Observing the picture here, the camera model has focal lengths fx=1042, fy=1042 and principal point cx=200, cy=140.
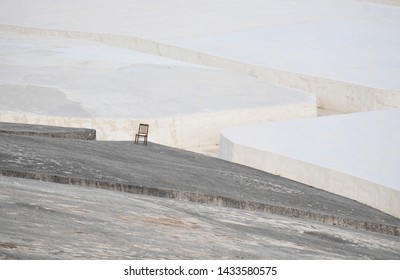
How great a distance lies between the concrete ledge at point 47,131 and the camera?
8243 millimetres

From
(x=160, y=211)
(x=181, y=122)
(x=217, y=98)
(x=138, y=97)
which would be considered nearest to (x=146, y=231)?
(x=160, y=211)

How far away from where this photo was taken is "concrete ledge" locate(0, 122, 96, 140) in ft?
27.0

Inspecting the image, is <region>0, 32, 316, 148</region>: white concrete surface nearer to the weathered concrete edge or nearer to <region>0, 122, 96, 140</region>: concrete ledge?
<region>0, 122, 96, 140</region>: concrete ledge

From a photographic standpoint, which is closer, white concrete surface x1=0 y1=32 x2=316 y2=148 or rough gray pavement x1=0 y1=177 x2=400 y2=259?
rough gray pavement x1=0 y1=177 x2=400 y2=259

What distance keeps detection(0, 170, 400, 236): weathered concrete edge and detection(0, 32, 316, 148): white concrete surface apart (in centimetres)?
361

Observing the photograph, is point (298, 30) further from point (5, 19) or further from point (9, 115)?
point (9, 115)

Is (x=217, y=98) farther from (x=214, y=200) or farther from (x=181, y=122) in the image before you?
(x=214, y=200)

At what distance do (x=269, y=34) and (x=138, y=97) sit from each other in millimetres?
5940

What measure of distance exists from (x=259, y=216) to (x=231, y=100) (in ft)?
17.8

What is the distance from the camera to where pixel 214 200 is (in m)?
6.52

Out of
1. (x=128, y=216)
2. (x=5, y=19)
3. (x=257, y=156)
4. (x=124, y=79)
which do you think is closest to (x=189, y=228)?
(x=128, y=216)

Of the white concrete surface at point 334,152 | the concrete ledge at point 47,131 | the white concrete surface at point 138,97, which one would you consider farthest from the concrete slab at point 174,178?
the white concrete surface at point 138,97

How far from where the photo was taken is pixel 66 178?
238 inches

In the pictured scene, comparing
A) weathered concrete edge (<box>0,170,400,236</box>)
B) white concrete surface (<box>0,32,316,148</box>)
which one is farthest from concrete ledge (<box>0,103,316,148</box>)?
weathered concrete edge (<box>0,170,400,236</box>)
